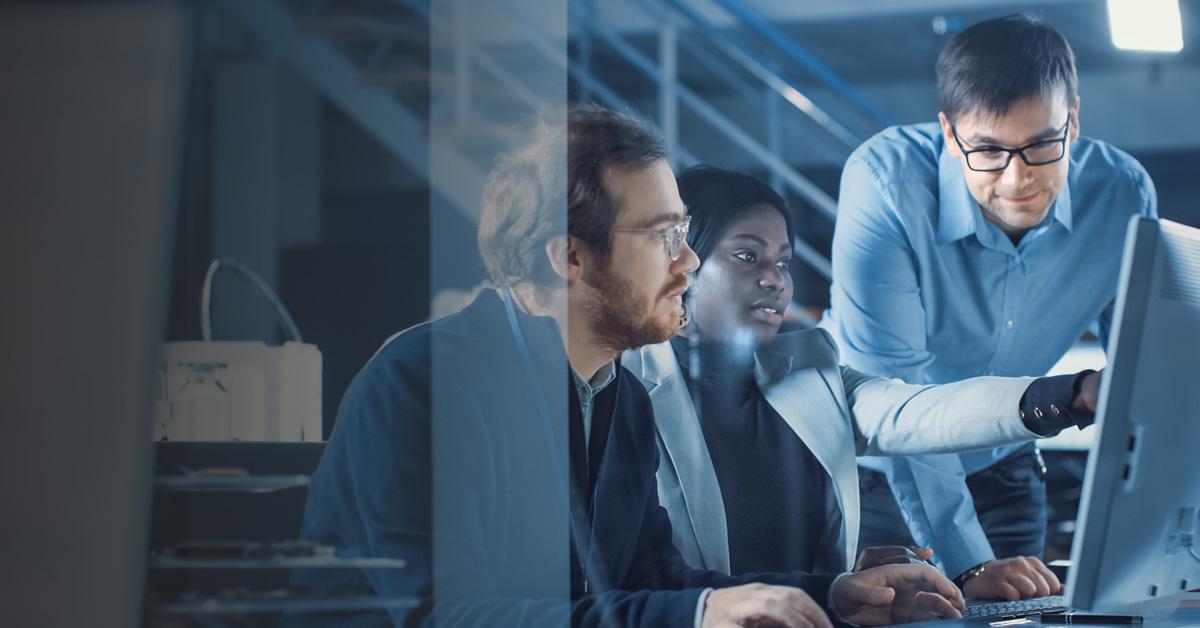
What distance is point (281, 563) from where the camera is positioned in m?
1.22

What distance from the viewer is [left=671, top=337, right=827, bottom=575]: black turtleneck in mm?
1820

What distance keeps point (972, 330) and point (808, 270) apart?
1.53 feet

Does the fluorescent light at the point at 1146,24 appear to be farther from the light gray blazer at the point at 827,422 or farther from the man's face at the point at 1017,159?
the light gray blazer at the point at 827,422

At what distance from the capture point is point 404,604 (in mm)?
1250

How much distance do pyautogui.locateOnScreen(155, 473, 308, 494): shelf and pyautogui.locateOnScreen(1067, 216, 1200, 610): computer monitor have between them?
A: 73cm

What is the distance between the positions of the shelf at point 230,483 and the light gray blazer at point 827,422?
556 millimetres

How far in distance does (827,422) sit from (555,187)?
0.63 meters

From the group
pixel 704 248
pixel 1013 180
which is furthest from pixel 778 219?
pixel 1013 180

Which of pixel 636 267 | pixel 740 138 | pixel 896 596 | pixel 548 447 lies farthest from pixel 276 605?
pixel 740 138

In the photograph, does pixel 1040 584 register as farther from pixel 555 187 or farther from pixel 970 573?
pixel 555 187

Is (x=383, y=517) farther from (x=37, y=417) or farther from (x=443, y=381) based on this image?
(x=37, y=417)

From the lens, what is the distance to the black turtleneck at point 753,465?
5.97ft

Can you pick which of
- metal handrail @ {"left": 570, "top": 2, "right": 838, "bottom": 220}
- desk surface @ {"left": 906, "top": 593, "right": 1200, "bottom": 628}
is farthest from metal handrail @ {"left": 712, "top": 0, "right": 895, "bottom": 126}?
desk surface @ {"left": 906, "top": 593, "right": 1200, "bottom": 628}

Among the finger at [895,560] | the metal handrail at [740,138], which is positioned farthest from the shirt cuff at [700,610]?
the metal handrail at [740,138]
